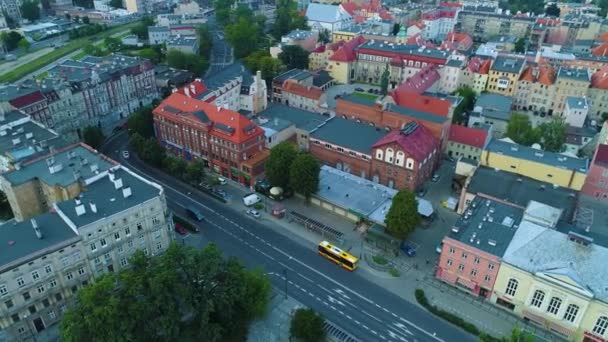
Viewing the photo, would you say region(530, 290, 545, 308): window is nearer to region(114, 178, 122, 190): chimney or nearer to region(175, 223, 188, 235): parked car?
region(175, 223, 188, 235): parked car

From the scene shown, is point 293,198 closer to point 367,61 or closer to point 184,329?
point 184,329

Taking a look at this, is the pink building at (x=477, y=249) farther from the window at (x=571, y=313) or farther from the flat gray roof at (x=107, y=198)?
Answer: the flat gray roof at (x=107, y=198)

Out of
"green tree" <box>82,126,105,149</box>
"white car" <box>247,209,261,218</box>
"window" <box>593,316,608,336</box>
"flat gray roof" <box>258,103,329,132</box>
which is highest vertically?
"flat gray roof" <box>258,103,329,132</box>

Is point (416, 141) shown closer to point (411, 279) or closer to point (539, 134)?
point (411, 279)

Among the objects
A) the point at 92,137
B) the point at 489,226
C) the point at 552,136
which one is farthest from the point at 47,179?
the point at 552,136

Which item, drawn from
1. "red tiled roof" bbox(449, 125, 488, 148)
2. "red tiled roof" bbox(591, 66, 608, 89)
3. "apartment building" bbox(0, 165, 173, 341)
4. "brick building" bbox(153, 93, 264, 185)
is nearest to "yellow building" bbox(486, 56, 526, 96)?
"red tiled roof" bbox(591, 66, 608, 89)

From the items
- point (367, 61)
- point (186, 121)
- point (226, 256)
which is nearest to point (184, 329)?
point (226, 256)

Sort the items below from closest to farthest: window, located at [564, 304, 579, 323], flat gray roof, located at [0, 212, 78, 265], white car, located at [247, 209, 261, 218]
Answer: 1. flat gray roof, located at [0, 212, 78, 265]
2. window, located at [564, 304, 579, 323]
3. white car, located at [247, 209, 261, 218]

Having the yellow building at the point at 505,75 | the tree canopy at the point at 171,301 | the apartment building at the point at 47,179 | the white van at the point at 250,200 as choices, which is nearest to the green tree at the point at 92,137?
the apartment building at the point at 47,179
